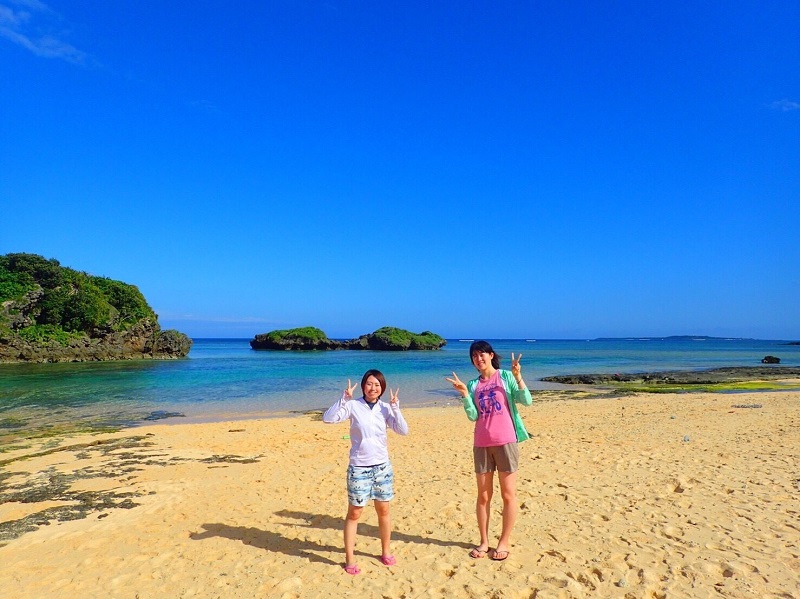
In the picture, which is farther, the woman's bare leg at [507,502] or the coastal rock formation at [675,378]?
the coastal rock formation at [675,378]

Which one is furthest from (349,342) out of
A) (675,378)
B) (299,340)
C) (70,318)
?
(675,378)

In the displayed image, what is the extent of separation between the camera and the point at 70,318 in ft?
169

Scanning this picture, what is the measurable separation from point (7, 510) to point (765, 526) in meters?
10.3

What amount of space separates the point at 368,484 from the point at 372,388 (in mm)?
923

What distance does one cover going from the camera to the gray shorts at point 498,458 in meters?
4.56

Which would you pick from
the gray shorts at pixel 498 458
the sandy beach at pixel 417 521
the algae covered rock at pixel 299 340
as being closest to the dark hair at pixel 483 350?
the gray shorts at pixel 498 458

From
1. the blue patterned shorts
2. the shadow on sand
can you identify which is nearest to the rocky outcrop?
the shadow on sand

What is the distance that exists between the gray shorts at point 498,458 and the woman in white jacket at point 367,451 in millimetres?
811

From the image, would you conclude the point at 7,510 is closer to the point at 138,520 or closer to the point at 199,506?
the point at 138,520

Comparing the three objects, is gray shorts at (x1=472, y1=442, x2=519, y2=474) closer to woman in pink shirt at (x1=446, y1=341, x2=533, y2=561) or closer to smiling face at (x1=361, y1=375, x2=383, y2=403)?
woman in pink shirt at (x1=446, y1=341, x2=533, y2=561)

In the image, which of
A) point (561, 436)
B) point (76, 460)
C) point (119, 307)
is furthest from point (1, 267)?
point (561, 436)

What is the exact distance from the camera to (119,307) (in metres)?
58.7

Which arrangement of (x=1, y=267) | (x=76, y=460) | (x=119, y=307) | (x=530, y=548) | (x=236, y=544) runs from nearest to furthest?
(x=530, y=548), (x=236, y=544), (x=76, y=460), (x=1, y=267), (x=119, y=307)

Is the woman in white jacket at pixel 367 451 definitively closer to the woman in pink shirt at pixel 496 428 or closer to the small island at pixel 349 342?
the woman in pink shirt at pixel 496 428
